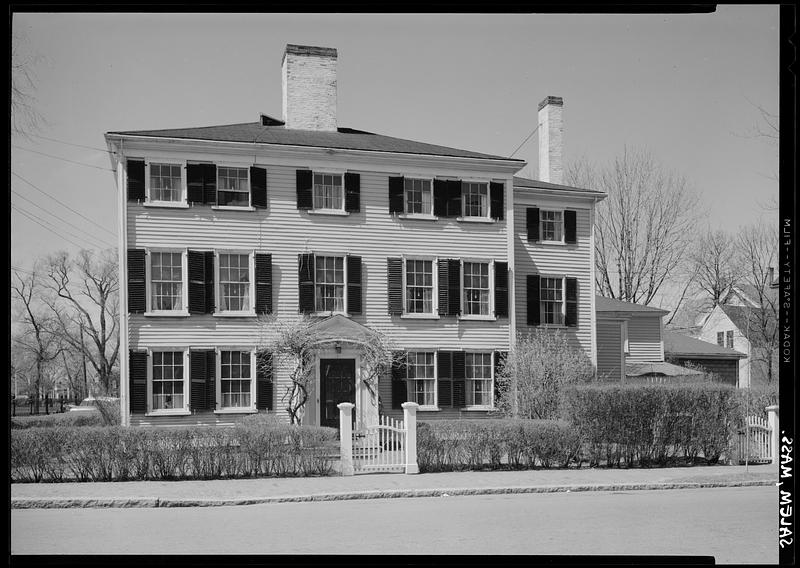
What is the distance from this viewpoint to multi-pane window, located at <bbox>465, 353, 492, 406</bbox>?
25719mm

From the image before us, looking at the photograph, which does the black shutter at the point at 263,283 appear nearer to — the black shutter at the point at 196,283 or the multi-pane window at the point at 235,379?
the multi-pane window at the point at 235,379

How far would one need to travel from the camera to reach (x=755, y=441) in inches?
742

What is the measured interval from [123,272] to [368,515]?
42.4ft

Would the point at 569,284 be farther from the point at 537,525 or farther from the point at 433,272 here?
the point at 537,525

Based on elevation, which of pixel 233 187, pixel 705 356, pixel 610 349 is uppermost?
pixel 233 187

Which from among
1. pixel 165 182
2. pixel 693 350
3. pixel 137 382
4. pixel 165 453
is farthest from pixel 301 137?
pixel 693 350

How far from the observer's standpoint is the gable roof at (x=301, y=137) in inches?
941

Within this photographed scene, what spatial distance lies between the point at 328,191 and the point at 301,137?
6.00 feet

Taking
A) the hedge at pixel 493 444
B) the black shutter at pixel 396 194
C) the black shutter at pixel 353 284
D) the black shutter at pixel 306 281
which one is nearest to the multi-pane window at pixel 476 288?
the black shutter at pixel 396 194

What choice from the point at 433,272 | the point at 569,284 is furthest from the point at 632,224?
the point at 433,272

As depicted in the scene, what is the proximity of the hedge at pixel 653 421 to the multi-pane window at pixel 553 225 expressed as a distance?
1041cm

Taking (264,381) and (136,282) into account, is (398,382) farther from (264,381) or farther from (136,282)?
(136,282)

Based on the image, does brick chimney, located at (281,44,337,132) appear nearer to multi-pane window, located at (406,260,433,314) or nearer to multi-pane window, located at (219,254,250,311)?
multi-pane window, located at (219,254,250,311)

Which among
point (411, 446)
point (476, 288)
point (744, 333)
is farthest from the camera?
point (744, 333)
